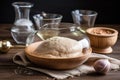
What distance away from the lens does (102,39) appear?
1114 mm

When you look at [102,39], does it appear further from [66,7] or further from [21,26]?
[66,7]

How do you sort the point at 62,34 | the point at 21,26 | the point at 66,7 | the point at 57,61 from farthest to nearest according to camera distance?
the point at 66,7 → the point at 21,26 → the point at 62,34 → the point at 57,61

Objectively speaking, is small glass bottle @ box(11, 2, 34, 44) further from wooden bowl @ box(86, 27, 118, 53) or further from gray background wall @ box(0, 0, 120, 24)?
gray background wall @ box(0, 0, 120, 24)

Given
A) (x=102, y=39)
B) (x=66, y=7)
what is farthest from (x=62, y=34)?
(x=66, y=7)

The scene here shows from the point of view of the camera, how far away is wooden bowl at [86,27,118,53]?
111cm

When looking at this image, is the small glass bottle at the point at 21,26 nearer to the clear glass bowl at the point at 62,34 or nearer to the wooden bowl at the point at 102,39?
the clear glass bowl at the point at 62,34

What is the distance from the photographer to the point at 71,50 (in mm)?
941

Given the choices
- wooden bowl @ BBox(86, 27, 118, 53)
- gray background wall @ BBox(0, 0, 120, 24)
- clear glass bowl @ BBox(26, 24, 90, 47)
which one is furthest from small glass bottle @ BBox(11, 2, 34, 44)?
gray background wall @ BBox(0, 0, 120, 24)

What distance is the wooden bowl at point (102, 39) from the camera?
111cm

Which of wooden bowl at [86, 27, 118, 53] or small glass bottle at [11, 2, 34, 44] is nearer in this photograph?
wooden bowl at [86, 27, 118, 53]

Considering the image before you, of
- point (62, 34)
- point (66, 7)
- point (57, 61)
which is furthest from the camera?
point (66, 7)

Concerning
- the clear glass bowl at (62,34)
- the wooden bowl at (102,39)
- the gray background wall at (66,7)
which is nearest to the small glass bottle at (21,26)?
the clear glass bowl at (62,34)

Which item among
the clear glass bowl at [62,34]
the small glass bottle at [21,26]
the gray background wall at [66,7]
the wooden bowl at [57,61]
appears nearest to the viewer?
the wooden bowl at [57,61]

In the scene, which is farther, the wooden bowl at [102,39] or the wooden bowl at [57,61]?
the wooden bowl at [102,39]
